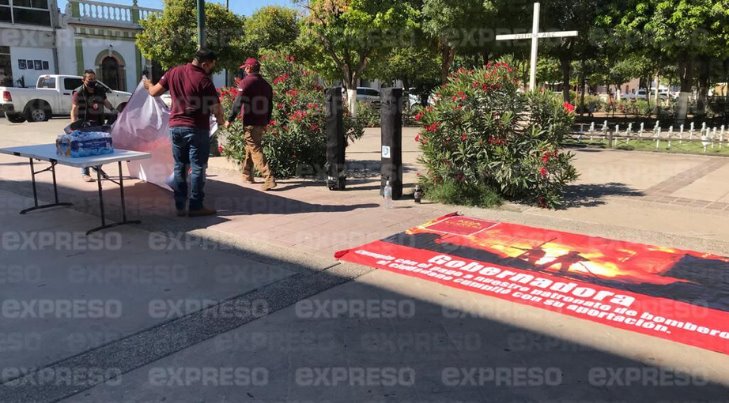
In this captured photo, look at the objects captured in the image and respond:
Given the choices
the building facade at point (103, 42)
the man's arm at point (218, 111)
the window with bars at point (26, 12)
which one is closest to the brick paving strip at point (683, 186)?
the man's arm at point (218, 111)

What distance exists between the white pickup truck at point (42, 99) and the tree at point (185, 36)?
3319 millimetres

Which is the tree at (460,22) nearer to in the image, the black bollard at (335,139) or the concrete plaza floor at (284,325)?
the black bollard at (335,139)

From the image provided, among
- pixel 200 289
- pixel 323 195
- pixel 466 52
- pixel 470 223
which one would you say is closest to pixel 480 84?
pixel 470 223

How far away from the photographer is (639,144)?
52.1 ft

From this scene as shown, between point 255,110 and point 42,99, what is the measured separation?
17099 mm

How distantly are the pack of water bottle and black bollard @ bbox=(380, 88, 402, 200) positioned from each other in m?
3.48

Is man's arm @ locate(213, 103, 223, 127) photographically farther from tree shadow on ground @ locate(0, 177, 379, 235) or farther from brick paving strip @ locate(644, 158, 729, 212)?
brick paving strip @ locate(644, 158, 729, 212)

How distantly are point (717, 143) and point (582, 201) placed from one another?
31.2 ft

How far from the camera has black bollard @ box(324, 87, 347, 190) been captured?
865 centimetres

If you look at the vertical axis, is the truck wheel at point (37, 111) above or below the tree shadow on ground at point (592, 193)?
above

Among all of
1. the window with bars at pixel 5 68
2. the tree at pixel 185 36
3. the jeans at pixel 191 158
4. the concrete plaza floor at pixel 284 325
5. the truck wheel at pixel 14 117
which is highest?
the tree at pixel 185 36

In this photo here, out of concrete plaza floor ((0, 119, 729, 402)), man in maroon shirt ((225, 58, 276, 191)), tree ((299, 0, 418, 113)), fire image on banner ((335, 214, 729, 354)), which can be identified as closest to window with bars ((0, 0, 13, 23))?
tree ((299, 0, 418, 113))

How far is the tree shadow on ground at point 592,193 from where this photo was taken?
315 inches

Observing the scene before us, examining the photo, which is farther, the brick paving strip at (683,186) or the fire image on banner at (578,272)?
the brick paving strip at (683,186)
